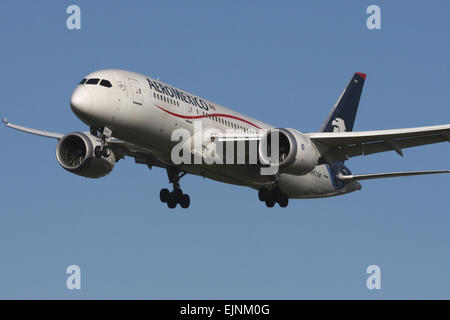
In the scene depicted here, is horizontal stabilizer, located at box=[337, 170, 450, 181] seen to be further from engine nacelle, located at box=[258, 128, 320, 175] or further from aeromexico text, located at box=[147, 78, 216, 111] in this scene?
aeromexico text, located at box=[147, 78, 216, 111]

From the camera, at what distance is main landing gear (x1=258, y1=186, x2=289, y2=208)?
40.9 meters

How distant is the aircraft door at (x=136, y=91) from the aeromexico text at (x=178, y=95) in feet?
2.48

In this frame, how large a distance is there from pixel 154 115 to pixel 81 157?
22.5ft

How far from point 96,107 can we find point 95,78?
1.70 metres

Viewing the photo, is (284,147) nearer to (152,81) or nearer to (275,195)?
(275,195)

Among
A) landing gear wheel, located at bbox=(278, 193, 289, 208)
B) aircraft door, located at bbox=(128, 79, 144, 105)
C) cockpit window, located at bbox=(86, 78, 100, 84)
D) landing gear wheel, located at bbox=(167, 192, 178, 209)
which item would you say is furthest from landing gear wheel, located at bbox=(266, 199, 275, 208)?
cockpit window, located at bbox=(86, 78, 100, 84)

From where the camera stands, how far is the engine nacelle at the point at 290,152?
37.6 m

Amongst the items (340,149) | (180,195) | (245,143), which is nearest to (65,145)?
(180,195)

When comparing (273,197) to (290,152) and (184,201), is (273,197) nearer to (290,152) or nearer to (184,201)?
(290,152)

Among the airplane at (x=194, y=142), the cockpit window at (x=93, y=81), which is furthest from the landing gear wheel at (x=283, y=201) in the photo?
the cockpit window at (x=93, y=81)

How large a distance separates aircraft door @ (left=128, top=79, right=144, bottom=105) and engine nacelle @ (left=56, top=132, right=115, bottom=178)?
18.9 feet

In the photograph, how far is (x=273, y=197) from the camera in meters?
40.9

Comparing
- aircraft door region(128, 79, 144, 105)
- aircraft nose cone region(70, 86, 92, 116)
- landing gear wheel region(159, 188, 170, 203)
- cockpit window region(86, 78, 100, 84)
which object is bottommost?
landing gear wheel region(159, 188, 170, 203)
